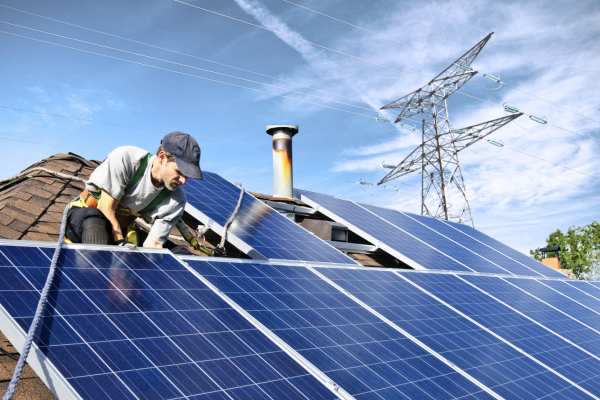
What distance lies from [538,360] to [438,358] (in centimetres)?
221

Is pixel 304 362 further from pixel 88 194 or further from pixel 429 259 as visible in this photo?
pixel 429 259

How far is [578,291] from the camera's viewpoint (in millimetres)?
14547

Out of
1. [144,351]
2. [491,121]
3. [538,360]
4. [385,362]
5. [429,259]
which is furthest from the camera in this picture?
[491,121]

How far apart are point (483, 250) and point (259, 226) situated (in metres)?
8.61

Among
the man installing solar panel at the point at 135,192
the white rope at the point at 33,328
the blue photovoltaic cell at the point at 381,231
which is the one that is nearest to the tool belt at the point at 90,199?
the man installing solar panel at the point at 135,192

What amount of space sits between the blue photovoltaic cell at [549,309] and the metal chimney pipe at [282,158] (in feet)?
18.0

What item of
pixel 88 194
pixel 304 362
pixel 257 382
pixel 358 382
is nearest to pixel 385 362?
pixel 358 382

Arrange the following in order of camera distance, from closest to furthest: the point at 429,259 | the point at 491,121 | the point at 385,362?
the point at 385,362 → the point at 429,259 → the point at 491,121

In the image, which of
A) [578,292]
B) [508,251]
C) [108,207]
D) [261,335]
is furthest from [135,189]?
[508,251]

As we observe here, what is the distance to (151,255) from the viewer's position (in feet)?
18.0

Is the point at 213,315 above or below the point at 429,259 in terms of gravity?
above

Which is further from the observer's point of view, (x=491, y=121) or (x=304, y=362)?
(x=491, y=121)

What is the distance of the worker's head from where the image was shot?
5.82 metres

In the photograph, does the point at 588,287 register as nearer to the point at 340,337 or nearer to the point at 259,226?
the point at 259,226
